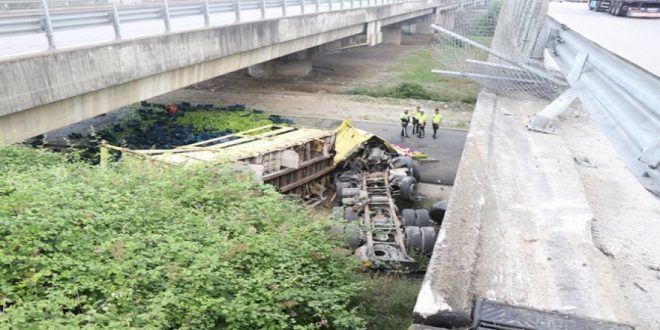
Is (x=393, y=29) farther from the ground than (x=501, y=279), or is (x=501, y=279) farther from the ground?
(x=501, y=279)

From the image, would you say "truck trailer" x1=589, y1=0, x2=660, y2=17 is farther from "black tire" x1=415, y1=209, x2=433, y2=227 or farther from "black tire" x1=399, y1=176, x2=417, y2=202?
"black tire" x1=415, y1=209, x2=433, y2=227

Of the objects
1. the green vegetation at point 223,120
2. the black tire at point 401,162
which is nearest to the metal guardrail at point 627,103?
the black tire at point 401,162

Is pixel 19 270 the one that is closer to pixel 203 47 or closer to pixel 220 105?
pixel 203 47

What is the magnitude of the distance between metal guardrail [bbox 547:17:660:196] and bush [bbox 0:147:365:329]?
3756 mm

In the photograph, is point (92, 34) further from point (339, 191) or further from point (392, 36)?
point (392, 36)

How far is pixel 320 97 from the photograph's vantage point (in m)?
25.0

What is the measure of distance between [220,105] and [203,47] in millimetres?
9630

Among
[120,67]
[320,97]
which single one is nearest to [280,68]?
[320,97]

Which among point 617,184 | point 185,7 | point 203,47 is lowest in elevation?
point 617,184

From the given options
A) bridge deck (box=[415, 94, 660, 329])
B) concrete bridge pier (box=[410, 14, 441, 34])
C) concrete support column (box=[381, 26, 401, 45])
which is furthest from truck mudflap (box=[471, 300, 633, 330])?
concrete bridge pier (box=[410, 14, 441, 34])

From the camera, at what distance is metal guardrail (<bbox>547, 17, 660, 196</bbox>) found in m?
Answer: 3.61

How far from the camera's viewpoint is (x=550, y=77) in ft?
39.0

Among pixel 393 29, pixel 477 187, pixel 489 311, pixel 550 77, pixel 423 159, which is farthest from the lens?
pixel 393 29

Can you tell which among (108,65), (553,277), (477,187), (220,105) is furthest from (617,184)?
(220,105)
